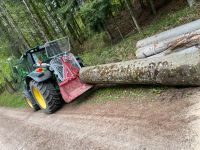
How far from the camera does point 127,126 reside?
5754 mm

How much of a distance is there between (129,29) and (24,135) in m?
8.91

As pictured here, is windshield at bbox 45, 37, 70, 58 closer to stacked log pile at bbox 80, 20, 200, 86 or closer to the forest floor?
stacked log pile at bbox 80, 20, 200, 86

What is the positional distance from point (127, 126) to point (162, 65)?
1.56m

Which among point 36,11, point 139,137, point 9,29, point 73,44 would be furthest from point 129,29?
point 9,29

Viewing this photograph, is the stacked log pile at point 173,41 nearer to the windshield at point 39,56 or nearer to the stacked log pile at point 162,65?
the stacked log pile at point 162,65

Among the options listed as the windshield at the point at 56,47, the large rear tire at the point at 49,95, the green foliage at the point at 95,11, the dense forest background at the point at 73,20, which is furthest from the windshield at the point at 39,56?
the green foliage at the point at 95,11

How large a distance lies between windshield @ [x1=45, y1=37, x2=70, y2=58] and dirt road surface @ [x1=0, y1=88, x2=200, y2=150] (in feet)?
6.79

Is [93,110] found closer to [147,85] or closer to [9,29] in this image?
[147,85]

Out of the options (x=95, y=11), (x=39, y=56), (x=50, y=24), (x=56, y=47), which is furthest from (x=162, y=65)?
(x=50, y=24)

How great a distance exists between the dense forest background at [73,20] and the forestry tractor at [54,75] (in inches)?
116

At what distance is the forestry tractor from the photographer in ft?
29.6

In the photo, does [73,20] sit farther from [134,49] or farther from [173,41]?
[173,41]

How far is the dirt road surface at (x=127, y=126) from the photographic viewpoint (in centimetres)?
476

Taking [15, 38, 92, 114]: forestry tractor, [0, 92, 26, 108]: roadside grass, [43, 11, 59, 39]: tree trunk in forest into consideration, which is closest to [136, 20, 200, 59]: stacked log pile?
[15, 38, 92, 114]: forestry tractor
